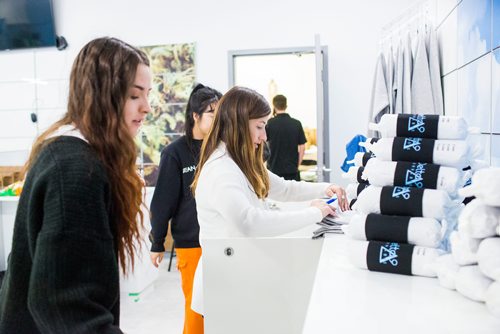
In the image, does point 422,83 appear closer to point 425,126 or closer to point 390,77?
point 390,77

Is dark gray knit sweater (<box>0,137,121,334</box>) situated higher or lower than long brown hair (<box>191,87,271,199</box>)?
lower

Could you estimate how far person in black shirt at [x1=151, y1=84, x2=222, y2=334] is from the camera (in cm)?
218

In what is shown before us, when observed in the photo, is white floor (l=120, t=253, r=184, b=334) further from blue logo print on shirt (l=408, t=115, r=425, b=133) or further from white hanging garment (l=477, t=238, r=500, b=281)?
white hanging garment (l=477, t=238, r=500, b=281)

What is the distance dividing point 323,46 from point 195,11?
1272 millimetres

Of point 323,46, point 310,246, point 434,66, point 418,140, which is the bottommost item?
point 310,246

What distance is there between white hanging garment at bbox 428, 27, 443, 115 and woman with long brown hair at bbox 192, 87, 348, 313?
3.23ft

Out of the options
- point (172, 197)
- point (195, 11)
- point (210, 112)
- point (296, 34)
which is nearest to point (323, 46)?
point (296, 34)

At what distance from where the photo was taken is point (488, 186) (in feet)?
2.77

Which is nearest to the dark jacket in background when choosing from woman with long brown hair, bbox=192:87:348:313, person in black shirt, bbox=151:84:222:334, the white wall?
person in black shirt, bbox=151:84:222:334

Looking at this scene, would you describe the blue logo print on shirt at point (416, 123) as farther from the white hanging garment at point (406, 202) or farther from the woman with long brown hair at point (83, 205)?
the woman with long brown hair at point (83, 205)

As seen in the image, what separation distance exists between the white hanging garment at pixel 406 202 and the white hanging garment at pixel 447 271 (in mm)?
113

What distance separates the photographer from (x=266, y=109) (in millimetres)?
1808

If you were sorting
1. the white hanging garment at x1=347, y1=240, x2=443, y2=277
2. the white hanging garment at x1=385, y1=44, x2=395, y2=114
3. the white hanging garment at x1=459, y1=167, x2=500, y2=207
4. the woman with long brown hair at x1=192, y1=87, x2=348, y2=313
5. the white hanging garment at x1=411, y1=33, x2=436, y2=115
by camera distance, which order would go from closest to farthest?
the white hanging garment at x1=459, y1=167, x2=500, y2=207 → the white hanging garment at x1=347, y1=240, x2=443, y2=277 → the woman with long brown hair at x1=192, y1=87, x2=348, y2=313 → the white hanging garment at x1=411, y1=33, x2=436, y2=115 → the white hanging garment at x1=385, y1=44, x2=395, y2=114

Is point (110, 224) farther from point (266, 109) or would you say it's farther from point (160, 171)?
point (160, 171)
